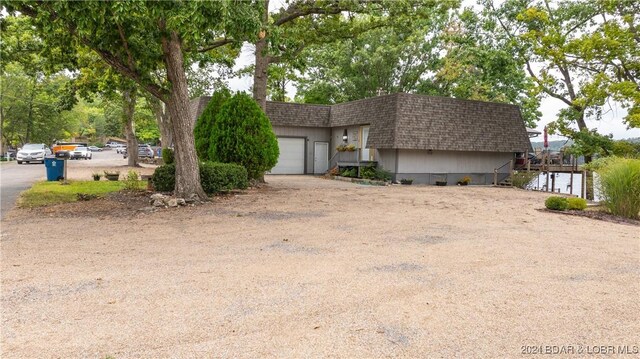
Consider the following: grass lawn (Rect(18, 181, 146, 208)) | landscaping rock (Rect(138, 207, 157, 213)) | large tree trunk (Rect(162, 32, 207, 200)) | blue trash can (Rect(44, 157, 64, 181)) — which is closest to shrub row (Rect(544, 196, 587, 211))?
large tree trunk (Rect(162, 32, 207, 200))

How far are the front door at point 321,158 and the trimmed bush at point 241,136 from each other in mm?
9531

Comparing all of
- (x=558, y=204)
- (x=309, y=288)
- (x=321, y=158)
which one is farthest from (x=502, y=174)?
(x=309, y=288)

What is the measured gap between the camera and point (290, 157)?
24.5 m

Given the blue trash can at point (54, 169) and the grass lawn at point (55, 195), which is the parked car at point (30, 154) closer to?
the blue trash can at point (54, 169)

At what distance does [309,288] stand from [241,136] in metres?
11.4

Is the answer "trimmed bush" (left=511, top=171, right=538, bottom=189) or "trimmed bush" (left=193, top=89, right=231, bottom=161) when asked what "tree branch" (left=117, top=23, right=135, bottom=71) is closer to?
"trimmed bush" (left=193, top=89, right=231, bottom=161)

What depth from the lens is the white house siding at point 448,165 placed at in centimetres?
2011

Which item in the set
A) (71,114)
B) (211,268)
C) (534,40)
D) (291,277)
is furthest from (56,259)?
(71,114)

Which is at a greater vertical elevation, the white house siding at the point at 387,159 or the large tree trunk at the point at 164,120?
the large tree trunk at the point at 164,120

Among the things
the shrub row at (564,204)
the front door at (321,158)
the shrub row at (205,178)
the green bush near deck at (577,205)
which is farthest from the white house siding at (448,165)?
the shrub row at (205,178)

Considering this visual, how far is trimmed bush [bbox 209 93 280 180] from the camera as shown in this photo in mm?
15156

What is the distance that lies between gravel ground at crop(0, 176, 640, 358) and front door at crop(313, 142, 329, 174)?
16.9 metres

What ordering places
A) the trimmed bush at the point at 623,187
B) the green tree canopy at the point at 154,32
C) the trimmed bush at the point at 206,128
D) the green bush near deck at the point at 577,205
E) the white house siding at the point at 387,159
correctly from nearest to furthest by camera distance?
the green tree canopy at the point at 154,32
the trimmed bush at the point at 623,187
the green bush near deck at the point at 577,205
the trimmed bush at the point at 206,128
the white house siding at the point at 387,159

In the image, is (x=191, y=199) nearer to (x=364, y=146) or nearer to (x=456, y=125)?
(x=364, y=146)
